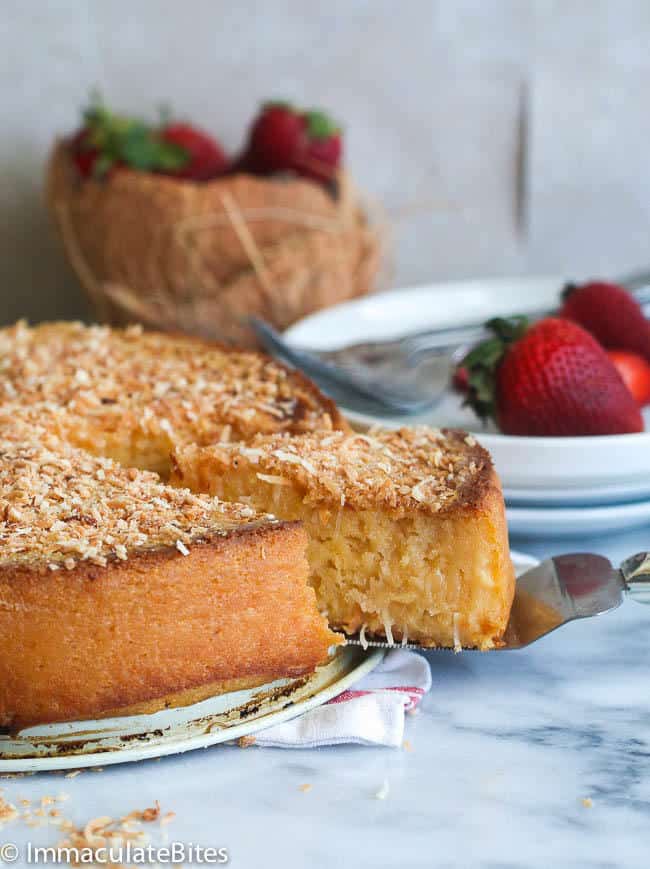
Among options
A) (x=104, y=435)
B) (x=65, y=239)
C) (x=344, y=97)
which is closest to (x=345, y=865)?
(x=104, y=435)

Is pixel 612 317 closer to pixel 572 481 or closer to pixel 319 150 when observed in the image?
pixel 572 481

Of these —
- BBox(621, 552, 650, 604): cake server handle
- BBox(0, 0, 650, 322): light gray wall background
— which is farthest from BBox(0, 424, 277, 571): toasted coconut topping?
BBox(0, 0, 650, 322): light gray wall background

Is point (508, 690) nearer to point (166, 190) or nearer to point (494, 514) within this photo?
point (494, 514)

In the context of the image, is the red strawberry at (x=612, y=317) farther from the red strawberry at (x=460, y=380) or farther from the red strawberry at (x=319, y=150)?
the red strawberry at (x=319, y=150)

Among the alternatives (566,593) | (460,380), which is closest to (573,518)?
(566,593)

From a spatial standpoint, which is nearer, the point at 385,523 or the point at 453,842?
the point at 453,842

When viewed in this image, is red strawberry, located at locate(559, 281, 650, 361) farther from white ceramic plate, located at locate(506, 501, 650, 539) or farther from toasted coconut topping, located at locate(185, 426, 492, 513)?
toasted coconut topping, located at locate(185, 426, 492, 513)
